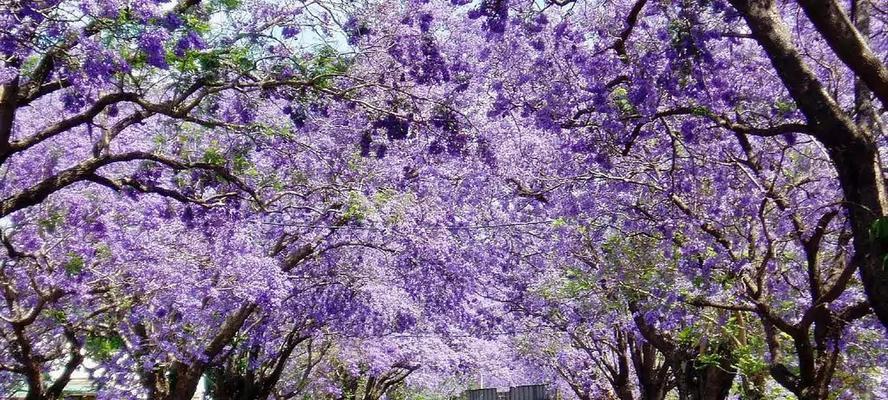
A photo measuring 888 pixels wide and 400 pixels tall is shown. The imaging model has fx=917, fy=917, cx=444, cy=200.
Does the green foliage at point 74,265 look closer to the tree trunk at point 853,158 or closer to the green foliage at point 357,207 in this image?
→ the green foliage at point 357,207

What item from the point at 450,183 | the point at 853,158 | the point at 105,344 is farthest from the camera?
the point at 105,344

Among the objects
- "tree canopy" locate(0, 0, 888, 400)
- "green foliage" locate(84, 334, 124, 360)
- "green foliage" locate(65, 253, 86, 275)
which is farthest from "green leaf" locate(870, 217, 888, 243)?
"green foliage" locate(84, 334, 124, 360)

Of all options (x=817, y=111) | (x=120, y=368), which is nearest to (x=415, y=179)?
(x=120, y=368)

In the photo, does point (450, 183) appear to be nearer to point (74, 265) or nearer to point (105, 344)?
point (74, 265)

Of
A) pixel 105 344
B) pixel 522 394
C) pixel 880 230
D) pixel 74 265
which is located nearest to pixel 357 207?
pixel 74 265

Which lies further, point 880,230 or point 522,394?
point 522,394

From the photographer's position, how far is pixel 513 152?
13.6 metres

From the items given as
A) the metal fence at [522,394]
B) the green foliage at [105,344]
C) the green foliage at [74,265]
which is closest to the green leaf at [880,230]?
the green foliage at [74,265]

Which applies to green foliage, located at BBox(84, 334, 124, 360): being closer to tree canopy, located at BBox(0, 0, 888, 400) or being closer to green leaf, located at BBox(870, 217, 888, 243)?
tree canopy, located at BBox(0, 0, 888, 400)

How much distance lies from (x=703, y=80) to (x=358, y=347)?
536 inches

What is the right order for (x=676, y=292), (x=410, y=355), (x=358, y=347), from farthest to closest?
1. (x=410, y=355)
2. (x=358, y=347)
3. (x=676, y=292)

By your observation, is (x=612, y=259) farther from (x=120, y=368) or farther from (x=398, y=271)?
(x=120, y=368)

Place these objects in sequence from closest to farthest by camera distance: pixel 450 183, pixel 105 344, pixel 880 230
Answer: pixel 880 230 < pixel 450 183 < pixel 105 344

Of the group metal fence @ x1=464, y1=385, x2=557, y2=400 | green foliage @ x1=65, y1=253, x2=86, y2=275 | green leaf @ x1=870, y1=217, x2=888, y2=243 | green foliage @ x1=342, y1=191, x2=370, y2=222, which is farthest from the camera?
metal fence @ x1=464, y1=385, x2=557, y2=400
